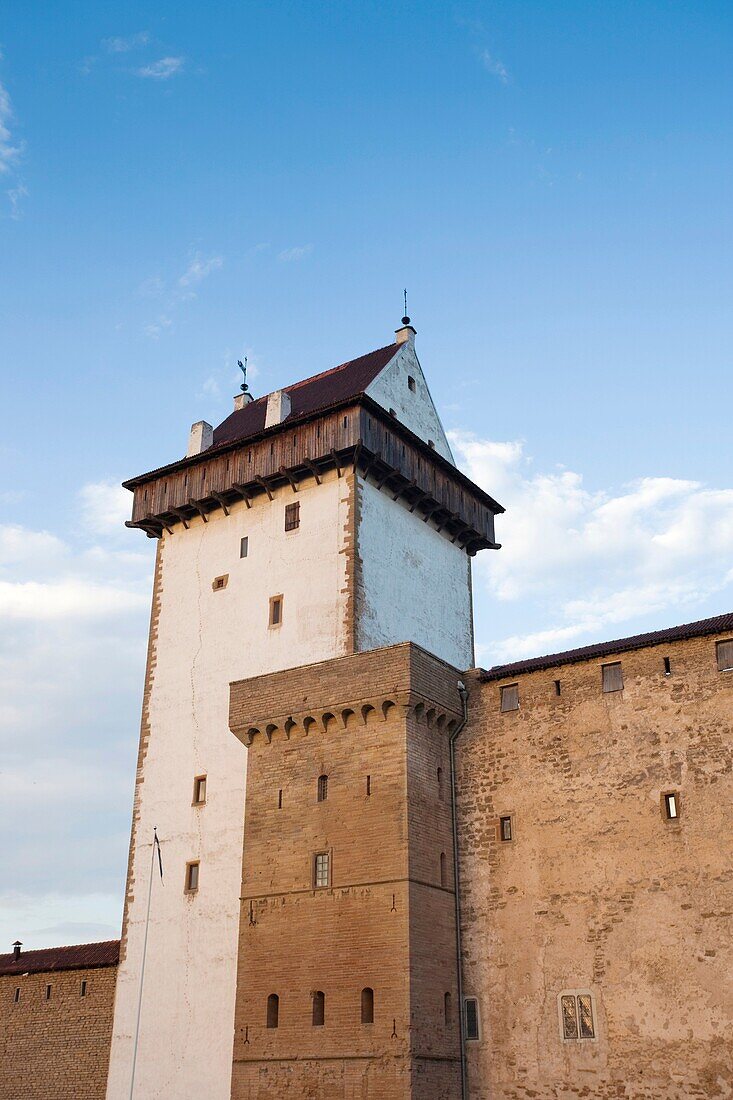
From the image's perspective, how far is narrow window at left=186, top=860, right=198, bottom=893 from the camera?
30047mm

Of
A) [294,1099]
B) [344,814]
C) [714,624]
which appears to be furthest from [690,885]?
[294,1099]

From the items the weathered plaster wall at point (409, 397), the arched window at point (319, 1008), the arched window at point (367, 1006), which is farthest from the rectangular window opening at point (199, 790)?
the weathered plaster wall at point (409, 397)

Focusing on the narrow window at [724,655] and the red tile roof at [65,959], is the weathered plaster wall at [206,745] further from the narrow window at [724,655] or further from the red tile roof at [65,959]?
the narrow window at [724,655]

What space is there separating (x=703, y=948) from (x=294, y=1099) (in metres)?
9.22

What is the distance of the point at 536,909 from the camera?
25.1m

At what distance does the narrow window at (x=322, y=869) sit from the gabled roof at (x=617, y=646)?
18.7 ft

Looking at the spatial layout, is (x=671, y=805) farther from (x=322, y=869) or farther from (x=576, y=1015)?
(x=322, y=869)

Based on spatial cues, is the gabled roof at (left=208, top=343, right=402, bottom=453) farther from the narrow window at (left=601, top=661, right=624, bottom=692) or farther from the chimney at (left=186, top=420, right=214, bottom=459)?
the narrow window at (left=601, top=661, right=624, bottom=692)

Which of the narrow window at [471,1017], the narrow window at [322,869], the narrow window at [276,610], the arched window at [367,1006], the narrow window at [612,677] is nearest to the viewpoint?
the arched window at [367,1006]

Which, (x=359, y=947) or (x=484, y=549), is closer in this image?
(x=359, y=947)

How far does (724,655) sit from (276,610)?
499 inches

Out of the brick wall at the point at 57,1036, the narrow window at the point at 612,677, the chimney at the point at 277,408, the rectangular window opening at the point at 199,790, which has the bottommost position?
the brick wall at the point at 57,1036

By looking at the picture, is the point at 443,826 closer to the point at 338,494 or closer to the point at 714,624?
the point at 714,624

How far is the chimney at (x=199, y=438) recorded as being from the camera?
37.6 metres
